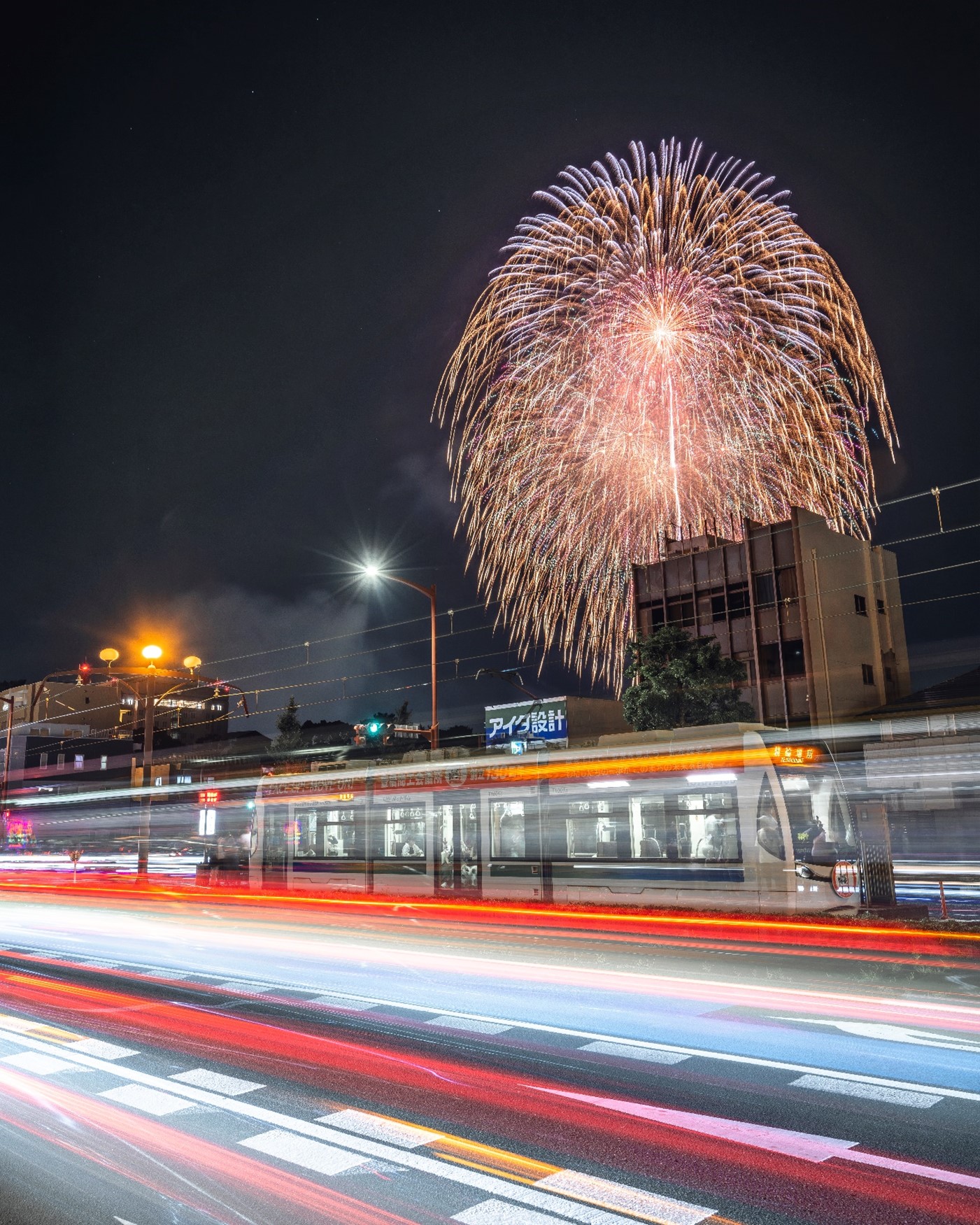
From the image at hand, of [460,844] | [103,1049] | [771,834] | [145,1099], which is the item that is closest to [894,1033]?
[145,1099]

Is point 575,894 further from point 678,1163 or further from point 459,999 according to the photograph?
point 678,1163

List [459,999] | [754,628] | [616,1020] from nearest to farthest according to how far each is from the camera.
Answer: [616,1020] → [459,999] → [754,628]

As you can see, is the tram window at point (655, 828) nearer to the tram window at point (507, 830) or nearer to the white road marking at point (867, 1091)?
the tram window at point (507, 830)

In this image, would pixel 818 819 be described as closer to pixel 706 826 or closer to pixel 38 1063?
pixel 706 826

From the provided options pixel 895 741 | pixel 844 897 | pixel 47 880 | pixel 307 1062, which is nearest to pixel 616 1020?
pixel 307 1062

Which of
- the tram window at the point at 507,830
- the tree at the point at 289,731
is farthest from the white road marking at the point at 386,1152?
the tree at the point at 289,731

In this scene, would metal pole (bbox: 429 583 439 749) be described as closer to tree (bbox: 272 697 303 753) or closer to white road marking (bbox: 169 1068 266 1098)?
white road marking (bbox: 169 1068 266 1098)
